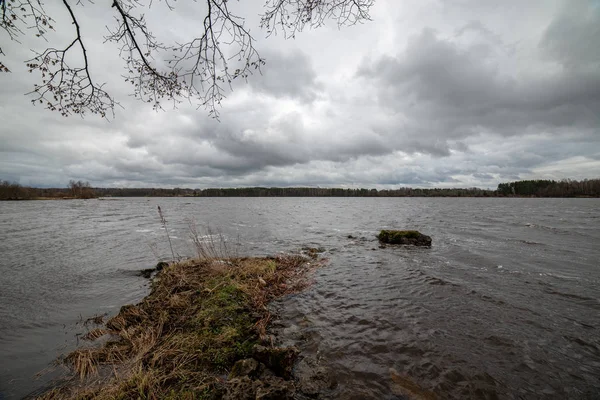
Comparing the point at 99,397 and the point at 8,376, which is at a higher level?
the point at 99,397

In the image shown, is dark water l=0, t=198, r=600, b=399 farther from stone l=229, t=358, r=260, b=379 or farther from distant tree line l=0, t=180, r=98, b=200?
distant tree line l=0, t=180, r=98, b=200

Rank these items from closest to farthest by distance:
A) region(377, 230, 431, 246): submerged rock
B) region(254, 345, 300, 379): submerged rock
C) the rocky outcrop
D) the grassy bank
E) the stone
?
the rocky outcrop, the grassy bank, the stone, region(254, 345, 300, 379): submerged rock, region(377, 230, 431, 246): submerged rock

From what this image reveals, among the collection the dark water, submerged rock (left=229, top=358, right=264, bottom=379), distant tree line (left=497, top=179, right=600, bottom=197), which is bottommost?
the dark water

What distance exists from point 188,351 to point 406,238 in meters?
16.5

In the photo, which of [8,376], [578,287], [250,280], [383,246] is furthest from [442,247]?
[8,376]

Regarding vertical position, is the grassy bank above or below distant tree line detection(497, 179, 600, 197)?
below

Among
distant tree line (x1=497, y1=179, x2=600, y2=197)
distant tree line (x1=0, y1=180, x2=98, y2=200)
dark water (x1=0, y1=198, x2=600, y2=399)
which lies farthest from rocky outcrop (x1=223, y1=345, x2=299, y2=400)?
distant tree line (x1=497, y1=179, x2=600, y2=197)

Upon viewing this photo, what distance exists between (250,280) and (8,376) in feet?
A: 18.4

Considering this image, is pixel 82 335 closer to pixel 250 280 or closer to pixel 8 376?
pixel 8 376

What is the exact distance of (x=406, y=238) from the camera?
59.7 ft

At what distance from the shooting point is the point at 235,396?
11.3 ft

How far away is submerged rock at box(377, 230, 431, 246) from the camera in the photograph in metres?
17.7

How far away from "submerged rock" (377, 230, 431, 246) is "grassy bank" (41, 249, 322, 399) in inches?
485

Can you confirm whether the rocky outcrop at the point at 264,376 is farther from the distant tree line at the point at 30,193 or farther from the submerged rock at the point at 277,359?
the distant tree line at the point at 30,193
